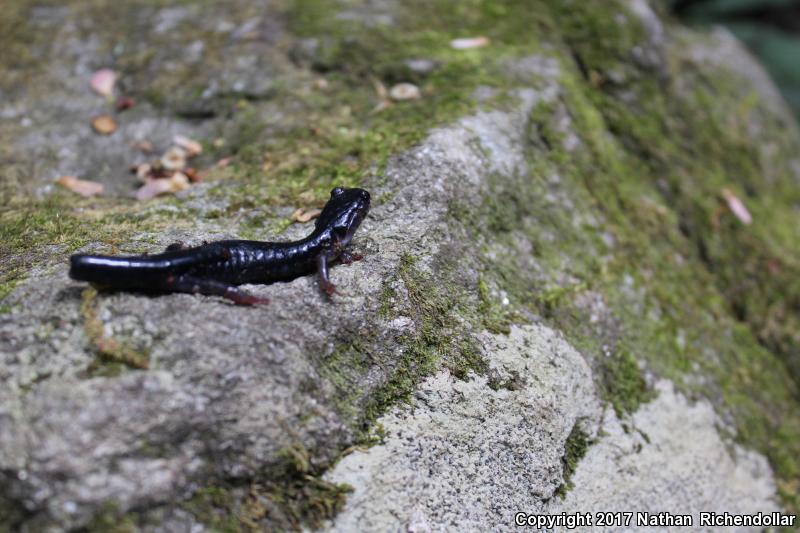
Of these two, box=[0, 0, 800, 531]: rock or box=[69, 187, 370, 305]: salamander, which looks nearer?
box=[0, 0, 800, 531]: rock

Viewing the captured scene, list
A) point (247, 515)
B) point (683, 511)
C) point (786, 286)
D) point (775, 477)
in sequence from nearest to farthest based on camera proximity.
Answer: point (247, 515)
point (683, 511)
point (775, 477)
point (786, 286)

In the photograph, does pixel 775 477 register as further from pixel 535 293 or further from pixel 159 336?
pixel 159 336

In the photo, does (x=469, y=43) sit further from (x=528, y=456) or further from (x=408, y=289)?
(x=528, y=456)

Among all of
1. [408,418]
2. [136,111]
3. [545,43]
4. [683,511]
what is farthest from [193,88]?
[683,511]

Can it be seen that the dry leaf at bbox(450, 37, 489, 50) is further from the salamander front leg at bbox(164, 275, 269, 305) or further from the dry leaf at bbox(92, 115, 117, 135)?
the salamander front leg at bbox(164, 275, 269, 305)

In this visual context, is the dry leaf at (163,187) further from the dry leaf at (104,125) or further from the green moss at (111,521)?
the green moss at (111,521)

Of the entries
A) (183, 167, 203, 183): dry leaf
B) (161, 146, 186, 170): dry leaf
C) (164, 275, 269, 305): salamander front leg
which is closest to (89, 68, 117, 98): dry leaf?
(161, 146, 186, 170): dry leaf
